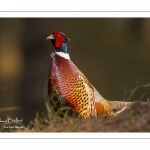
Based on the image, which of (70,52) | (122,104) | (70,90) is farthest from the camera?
(70,52)

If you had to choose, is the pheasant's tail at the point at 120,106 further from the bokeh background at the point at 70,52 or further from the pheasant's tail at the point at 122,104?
the bokeh background at the point at 70,52

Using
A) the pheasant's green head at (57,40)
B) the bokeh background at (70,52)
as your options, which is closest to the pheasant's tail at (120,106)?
the pheasant's green head at (57,40)

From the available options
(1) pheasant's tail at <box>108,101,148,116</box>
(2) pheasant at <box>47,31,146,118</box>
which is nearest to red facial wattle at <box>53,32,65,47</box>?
(2) pheasant at <box>47,31,146,118</box>

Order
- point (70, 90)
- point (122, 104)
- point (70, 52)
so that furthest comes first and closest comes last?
point (70, 52) < point (122, 104) < point (70, 90)

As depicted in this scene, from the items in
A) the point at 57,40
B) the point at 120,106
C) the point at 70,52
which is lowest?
the point at 120,106

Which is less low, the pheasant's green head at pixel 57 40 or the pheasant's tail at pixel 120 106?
the pheasant's green head at pixel 57 40

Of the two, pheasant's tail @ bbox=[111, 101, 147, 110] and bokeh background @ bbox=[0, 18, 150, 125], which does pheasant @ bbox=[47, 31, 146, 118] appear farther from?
bokeh background @ bbox=[0, 18, 150, 125]

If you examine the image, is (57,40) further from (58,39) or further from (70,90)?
Result: (70,90)

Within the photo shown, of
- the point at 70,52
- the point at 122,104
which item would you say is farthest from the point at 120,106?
the point at 70,52
